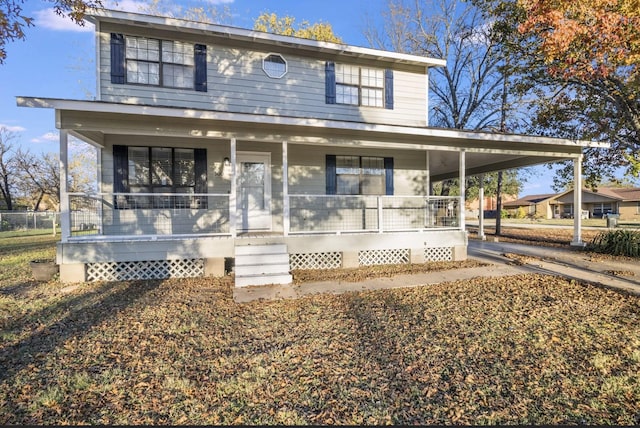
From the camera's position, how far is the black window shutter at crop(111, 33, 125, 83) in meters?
8.02

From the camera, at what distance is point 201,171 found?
27.8 ft

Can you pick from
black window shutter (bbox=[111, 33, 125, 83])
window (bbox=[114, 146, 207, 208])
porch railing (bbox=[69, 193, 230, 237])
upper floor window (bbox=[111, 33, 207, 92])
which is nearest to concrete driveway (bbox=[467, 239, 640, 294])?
porch railing (bbox=[69, 193, 230, 237])

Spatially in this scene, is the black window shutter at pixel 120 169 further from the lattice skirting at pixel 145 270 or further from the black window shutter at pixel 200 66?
the black window shutter at pixel 200 66

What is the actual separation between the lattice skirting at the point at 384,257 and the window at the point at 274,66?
219 inches

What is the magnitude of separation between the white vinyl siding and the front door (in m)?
1.37

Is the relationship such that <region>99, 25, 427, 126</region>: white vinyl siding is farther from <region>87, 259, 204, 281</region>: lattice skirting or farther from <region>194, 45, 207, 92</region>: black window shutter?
<region>87, 259, 204, 281</region>: lattice skirting

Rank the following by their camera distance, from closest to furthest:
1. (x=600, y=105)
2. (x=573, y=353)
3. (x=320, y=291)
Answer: (x=573, y=353) < (x=320, y=291) < (x=600, y=105)

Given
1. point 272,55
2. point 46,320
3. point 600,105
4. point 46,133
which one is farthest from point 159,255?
point 46,133

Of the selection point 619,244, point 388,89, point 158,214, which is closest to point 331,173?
point 388,89

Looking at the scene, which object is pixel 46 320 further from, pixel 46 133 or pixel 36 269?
pixel 46 133

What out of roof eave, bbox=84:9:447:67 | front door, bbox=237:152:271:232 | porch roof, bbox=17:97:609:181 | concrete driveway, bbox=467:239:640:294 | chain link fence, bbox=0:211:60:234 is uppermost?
roof eave, bbox=84:9:447:67

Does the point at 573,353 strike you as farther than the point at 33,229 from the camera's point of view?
No

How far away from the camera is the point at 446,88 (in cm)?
1939

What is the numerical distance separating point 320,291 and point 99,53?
785 centimetres
